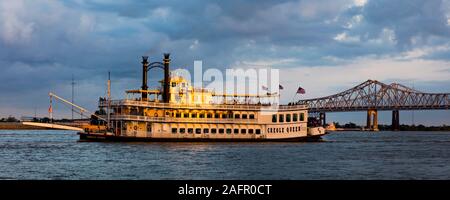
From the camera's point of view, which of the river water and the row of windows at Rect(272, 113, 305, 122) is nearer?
the river water

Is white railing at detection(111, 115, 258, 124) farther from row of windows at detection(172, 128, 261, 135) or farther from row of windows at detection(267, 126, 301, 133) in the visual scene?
row of windows at detection(267, 126, 301, 133)

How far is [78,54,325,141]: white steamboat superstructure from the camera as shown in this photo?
6356 cm

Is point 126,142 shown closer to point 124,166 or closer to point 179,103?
Result: point 179,103

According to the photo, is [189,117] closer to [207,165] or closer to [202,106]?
[202,106]

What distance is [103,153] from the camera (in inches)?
1971

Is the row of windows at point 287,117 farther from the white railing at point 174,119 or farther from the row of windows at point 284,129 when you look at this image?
the white railing at point 174,119

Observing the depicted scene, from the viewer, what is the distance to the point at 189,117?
65688mm

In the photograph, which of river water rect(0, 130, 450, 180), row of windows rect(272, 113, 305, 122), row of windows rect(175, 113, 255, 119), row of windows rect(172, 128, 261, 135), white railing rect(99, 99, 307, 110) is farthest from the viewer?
row of windows rect(272, 113, 305, 122)

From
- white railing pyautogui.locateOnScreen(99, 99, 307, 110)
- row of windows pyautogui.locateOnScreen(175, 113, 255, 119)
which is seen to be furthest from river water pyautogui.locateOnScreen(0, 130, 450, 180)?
row of windows pyautogui.locateOnScreen(175, 113, 255, 119)

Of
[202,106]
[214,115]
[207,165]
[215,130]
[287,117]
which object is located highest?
[202,106]

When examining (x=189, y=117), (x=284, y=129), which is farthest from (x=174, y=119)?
(x=284, y=129)

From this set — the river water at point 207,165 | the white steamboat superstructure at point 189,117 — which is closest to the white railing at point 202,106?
the white steamboat superstructure at point 189,117
